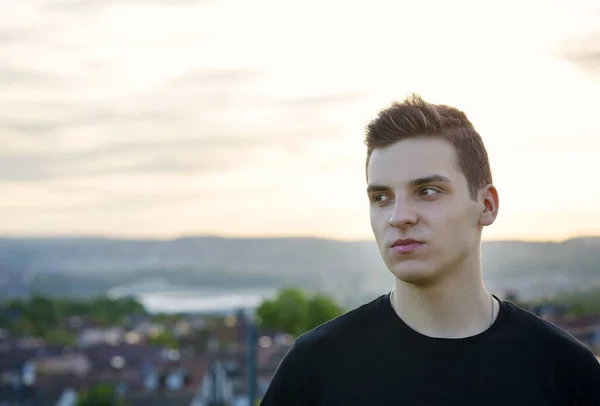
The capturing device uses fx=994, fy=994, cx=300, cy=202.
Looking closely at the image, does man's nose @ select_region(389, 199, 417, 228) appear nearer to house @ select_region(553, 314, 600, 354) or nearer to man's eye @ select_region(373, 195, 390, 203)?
man's eye @ select_region(373, 195, 390, 203)

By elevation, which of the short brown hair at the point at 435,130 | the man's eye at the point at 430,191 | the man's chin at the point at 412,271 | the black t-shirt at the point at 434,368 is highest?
the short brown hair at the point at 435,130

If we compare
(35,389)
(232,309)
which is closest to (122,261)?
(35,389)

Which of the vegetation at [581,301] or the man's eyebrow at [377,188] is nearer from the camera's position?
the man's eyebrow at [377,188]

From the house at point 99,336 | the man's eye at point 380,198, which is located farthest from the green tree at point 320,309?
the man's eye at point 380,198

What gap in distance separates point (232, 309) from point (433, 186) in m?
10.3

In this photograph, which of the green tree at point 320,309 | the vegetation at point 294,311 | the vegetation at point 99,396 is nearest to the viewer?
the vegetation at point 99,396

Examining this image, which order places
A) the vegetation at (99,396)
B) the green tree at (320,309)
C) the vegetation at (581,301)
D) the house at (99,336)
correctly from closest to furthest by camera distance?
the vegetation at (581,301), the vegetation at (99,396), the house at (99,336), the green tree at (320,309)

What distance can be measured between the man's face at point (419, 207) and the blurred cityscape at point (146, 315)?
14225 millimetres

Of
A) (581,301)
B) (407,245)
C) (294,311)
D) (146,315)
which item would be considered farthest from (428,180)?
(146,315)

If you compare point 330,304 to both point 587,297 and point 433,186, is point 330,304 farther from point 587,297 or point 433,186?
point 433,186

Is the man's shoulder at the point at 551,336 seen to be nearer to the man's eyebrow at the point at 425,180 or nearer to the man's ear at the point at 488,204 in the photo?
the man's ear at the point at 488,204

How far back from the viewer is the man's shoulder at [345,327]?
1.92m

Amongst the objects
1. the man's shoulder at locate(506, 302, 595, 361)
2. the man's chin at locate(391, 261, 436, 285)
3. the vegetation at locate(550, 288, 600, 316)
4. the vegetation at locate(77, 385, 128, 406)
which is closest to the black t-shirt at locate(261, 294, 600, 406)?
the man's shoulder at locate(506, 302, 595, 361)

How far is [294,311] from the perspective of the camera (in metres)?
42.5
